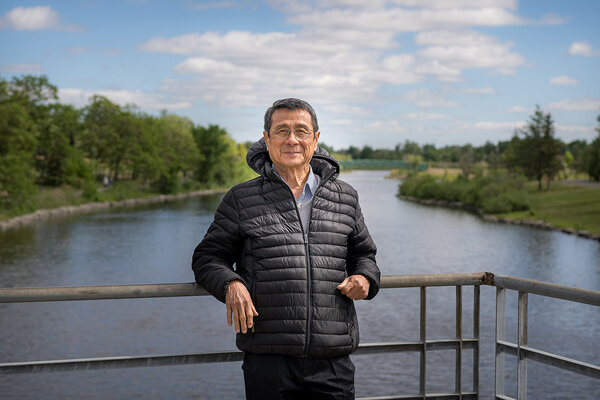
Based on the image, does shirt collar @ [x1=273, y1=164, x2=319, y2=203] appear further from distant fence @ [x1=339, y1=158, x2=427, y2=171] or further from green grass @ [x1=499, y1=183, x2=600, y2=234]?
distant fence @ [x1=339, y1=158, x2=427, y2=171]

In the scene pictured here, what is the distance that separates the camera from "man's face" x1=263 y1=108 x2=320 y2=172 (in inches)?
108

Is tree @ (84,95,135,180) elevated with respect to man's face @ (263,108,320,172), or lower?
elevated

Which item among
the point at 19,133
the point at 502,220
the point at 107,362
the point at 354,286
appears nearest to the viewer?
the point at 354,286

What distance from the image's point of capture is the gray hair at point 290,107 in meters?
2.74

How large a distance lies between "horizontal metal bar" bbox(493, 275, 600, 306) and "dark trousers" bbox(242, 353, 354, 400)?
3.46 ft

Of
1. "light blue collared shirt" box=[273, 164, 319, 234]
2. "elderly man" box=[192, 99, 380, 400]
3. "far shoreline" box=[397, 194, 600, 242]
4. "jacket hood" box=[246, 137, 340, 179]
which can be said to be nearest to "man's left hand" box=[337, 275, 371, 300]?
"elderly man" box=[192, 99, 380, 400]

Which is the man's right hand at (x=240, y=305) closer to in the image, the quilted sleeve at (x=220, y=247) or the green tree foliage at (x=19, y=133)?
the quilted sleeve at (x=220, y=247)

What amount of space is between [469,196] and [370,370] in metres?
52.1

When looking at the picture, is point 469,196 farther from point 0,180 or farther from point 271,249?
point 271,249

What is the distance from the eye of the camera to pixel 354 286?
2713 mm

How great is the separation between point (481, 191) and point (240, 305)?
70128 mm

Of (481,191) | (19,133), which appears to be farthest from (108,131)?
(481,191)

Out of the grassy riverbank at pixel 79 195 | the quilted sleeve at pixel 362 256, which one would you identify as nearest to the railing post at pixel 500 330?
the quilted sleeve at pixel 362 256

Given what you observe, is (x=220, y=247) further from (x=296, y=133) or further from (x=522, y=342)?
(x=522, y=342)
